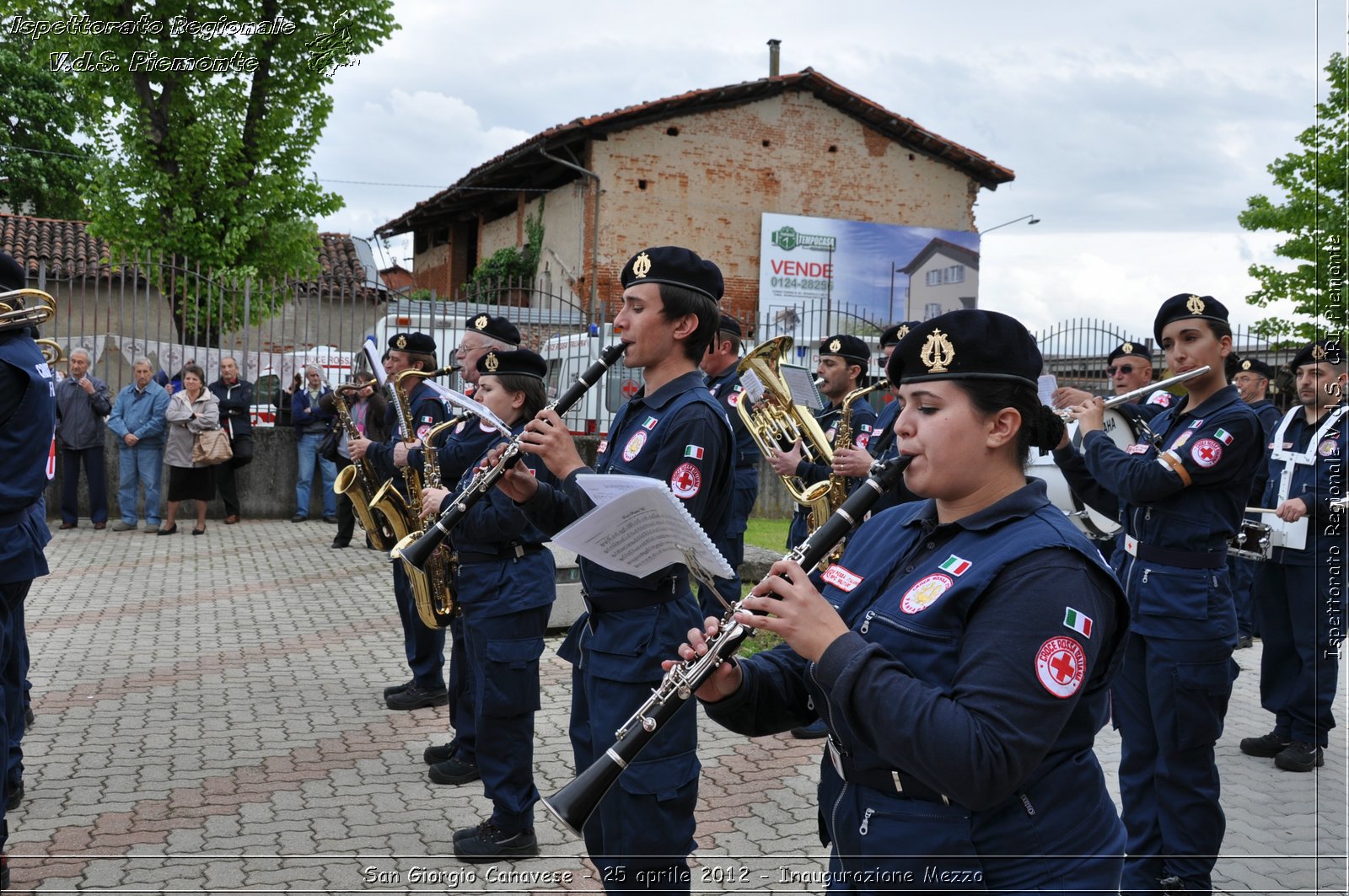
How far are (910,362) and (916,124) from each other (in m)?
32.0

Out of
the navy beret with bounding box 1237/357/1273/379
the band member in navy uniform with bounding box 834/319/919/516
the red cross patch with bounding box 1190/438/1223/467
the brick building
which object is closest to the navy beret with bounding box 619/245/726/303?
the red cross patch with bounding box 1190/438/1223/467

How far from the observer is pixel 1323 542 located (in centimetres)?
687

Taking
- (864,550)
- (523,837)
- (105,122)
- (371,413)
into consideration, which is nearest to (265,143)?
(105,122)

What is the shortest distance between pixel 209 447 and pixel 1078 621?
1404 cm

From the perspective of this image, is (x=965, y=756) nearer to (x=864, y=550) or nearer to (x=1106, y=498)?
(x=864, y=550)

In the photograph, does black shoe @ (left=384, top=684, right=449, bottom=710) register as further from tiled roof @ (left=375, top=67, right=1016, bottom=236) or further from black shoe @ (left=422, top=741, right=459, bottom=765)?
tiled roof @ (left=375, top=67, right=1016, bottom=236)

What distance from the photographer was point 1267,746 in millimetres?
6707

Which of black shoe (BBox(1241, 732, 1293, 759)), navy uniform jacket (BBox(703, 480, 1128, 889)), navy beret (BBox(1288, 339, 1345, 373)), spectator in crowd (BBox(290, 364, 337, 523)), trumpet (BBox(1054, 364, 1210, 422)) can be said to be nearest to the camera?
navy uniform jacket (BBox(703, 480, 1128, 889))

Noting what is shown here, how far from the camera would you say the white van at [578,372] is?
1633 centimetres

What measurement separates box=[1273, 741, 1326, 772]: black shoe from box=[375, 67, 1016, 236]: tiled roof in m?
24.4

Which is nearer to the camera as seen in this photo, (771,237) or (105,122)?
(105,122)

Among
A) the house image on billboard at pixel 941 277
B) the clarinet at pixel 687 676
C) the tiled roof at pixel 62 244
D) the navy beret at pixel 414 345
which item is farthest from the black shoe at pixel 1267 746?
the house image on billboard at pixel 941 277

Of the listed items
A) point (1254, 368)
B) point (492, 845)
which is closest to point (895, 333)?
point (1254, 368)

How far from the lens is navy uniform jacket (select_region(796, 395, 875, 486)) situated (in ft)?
25.1
